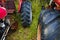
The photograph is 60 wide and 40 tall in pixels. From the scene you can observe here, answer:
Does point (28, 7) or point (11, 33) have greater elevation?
point (28, 7)

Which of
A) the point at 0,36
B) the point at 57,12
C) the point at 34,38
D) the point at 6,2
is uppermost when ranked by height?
the point at 57,12

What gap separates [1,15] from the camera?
7.48 ft

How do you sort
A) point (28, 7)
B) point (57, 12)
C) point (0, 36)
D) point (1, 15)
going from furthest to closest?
point (28, 7) < point (0, 36) < point (1, 15) < point (57, 12)

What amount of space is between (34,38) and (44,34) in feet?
5.11

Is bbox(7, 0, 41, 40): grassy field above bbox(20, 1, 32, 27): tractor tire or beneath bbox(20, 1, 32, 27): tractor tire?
beneath

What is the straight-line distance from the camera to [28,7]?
3293mm

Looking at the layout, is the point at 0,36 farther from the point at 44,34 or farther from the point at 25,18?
the point at 44,34

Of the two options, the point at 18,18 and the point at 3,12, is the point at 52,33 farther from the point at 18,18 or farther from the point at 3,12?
the point at 18,18

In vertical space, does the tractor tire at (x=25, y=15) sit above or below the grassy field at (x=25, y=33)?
above

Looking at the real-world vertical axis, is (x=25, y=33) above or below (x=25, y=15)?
below

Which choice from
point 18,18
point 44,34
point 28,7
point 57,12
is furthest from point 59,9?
point 18,18

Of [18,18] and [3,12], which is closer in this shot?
[3,12]

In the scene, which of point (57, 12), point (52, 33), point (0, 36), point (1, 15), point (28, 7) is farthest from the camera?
point (28, 7)

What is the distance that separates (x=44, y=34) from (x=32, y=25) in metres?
1.88
